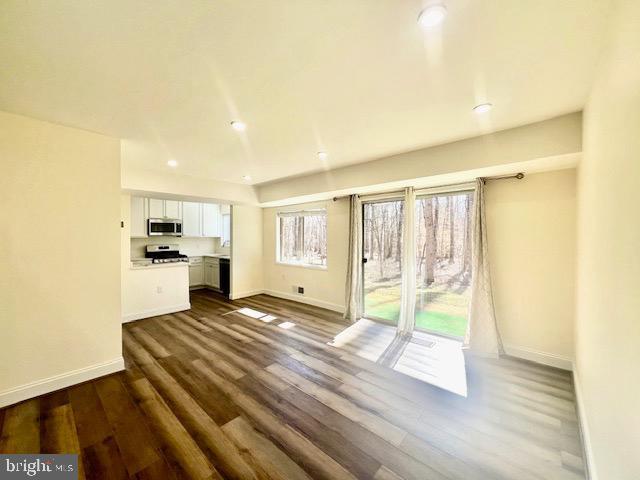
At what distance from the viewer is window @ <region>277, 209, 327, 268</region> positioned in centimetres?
501

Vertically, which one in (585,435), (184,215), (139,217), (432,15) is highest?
(432,15)

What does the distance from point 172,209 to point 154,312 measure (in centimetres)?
257

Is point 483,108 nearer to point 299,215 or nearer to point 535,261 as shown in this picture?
point 535,261

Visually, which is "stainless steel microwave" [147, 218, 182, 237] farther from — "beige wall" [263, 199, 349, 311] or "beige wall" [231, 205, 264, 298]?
"beige wall" [263, 199, 349, 311]

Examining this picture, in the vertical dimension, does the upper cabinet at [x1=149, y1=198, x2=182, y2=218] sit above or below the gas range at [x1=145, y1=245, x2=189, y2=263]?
above

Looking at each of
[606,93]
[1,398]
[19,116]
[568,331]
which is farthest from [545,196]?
[1,398]

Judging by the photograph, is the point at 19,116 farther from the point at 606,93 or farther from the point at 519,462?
the point at 519,462

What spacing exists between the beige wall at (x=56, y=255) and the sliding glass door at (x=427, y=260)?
3.50 metres

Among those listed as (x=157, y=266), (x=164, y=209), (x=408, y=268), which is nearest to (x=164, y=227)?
(x=164, y=209)

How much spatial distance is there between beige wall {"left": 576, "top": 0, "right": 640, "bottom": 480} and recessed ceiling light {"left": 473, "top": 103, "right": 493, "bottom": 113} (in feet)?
1.93

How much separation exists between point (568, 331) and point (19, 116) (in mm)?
5682

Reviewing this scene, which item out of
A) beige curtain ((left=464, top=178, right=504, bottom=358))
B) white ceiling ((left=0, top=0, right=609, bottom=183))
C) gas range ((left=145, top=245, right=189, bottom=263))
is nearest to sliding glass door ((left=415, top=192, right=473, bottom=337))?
beige curtain ((left=464, top=178, right=504, bottom=358))

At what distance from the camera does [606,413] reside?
1223 millimetres

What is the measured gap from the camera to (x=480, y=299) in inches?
118
